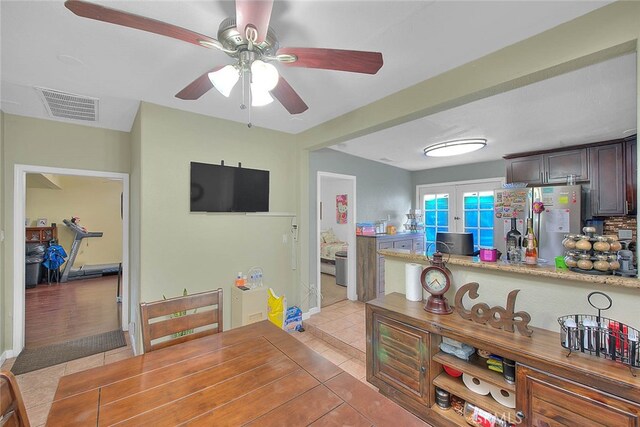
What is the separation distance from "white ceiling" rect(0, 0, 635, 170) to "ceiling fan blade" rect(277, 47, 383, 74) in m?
0.29

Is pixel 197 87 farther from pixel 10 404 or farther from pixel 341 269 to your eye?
pixel 341 269

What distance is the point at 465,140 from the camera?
3656 millimetres

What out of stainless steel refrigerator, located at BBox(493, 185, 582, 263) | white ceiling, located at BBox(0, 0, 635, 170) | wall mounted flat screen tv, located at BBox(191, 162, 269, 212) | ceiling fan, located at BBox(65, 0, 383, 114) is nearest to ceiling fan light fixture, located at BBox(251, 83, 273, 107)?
ceiling fan, located at BBox(65, 0, 383, 114)

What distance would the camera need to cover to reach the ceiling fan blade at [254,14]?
1.07 metres

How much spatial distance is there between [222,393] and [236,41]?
165cm

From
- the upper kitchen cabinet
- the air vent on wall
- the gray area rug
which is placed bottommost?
the gray area rug

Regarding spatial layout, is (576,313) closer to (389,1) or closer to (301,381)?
(301,381)

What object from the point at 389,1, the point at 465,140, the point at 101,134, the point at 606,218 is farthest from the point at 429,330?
the point at 101,134

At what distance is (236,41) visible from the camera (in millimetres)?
1417

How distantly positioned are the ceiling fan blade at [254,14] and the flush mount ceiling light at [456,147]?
325 centimetres

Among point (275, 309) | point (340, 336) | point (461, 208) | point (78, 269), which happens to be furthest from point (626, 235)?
point (78, 269)

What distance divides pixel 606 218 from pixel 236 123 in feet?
16.0

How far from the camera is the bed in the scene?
6.06 metres

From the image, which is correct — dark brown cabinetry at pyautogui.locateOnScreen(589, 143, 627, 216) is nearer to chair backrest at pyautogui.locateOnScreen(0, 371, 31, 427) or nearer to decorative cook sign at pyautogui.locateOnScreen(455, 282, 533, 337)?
decorative cook sign at pyautogui.locateOnScreen(455, 282, 533, 337)
